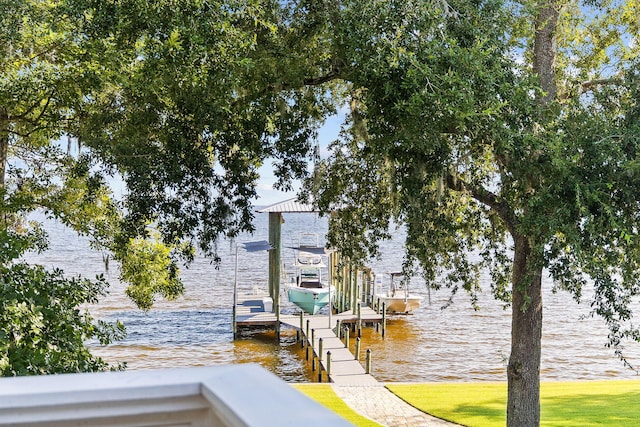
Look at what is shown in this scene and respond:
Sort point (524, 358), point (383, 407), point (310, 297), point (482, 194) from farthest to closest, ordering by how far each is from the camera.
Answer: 1. point (310, 297)
2. point (383, 407)
3. point (524, 358)
4. point (482, 194)

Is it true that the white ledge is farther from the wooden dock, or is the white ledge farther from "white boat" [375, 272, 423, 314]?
"white boat" [375, 272, 423, 314]

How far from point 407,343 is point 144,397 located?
18372 mm

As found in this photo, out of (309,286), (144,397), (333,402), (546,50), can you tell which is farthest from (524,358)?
(309,286)

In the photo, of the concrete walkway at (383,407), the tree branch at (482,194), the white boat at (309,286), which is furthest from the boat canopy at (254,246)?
the tree branch at (482,194)

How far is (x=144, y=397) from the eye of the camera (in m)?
1.09

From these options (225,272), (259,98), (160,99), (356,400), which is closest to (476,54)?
(259,98)

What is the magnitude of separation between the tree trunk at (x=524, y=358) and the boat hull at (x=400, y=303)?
14614mm

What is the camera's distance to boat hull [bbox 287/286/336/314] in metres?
20.2

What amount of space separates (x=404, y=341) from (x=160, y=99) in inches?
567

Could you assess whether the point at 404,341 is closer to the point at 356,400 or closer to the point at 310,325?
the point at 310,325

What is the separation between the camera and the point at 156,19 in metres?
5.46

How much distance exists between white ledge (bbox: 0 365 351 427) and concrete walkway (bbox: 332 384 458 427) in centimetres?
893

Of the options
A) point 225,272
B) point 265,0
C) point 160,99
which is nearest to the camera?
point 160,99

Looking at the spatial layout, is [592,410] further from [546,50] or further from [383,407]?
[546,50]
